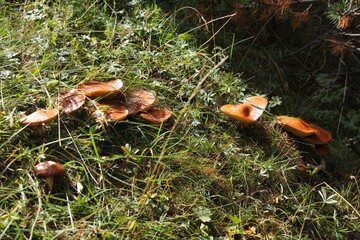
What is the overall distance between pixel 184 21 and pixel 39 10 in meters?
0.97

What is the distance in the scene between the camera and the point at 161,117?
3.02 meters

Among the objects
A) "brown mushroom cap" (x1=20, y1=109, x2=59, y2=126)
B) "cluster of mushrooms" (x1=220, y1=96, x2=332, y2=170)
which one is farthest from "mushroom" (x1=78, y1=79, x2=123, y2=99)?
"cluster of mushrooms" (x1=220, y1=96, x2=332, y2=170)

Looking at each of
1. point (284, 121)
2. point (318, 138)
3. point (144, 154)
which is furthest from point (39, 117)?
point (318, 138)

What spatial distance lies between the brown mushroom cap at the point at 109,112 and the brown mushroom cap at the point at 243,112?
1.99 ft

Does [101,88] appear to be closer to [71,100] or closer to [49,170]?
[71,100]

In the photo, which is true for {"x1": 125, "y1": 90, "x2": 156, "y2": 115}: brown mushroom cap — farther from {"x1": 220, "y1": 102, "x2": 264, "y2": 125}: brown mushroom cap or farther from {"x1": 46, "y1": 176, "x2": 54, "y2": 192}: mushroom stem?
{"x1": 46, "y1": 176, "x2": 54, "y2": 192}: mushroom stem

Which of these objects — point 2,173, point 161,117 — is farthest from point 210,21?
point 2,173

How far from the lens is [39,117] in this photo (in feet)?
8.74

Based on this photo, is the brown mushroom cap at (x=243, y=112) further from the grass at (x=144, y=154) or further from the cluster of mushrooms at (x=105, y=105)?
the cluster of mushrooms at (x=105, y=105)

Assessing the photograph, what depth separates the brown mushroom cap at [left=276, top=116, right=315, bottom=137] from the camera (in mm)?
3193

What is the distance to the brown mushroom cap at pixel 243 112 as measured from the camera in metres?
3.11

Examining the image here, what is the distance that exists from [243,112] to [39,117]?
1.13 meters

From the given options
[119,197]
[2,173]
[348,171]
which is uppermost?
[2,173]

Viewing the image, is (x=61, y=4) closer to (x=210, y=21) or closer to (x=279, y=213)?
(x=210, y=21)
